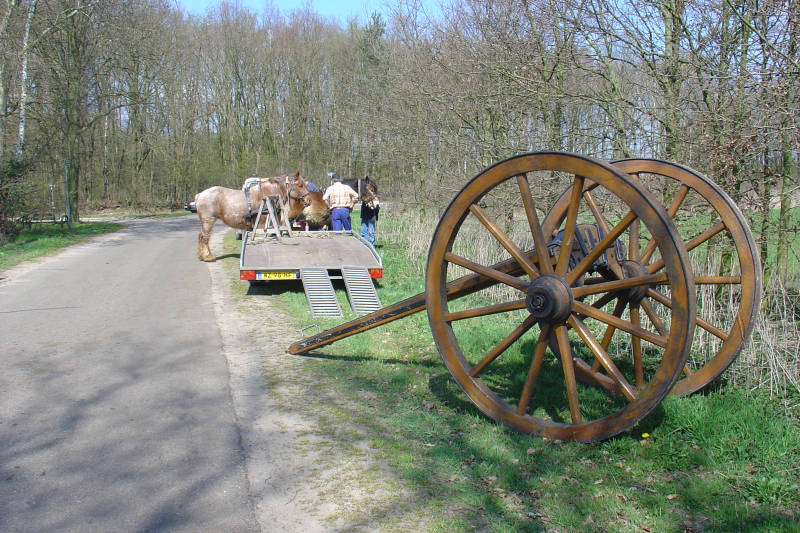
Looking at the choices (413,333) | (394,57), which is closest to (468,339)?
(413,333)

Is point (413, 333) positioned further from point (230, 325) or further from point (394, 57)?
point (394, 57)

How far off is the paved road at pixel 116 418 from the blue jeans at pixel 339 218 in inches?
240

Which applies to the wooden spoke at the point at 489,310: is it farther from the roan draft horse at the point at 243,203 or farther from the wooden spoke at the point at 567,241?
the roan draft horse at the point at 243,203

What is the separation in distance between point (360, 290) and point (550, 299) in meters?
6.13

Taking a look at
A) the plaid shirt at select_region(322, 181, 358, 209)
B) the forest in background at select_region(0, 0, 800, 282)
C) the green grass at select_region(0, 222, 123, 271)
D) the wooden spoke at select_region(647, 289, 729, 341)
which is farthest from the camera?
the plaid shirt at select_region(322, 181, 358, 209)

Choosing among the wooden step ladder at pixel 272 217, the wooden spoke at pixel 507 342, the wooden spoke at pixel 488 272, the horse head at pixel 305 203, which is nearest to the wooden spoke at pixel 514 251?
the wooden spoke at pixel 488 272

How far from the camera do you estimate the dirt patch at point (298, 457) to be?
11.8 feet

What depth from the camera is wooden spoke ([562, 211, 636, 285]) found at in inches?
148

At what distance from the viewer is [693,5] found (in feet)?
24.0

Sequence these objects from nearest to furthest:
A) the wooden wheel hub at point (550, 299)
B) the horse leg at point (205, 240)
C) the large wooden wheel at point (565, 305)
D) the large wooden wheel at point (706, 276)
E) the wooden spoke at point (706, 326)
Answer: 1. the large wooden wheel at point (565, 305)
2. the wooden wheel hub at point (550, 299)
3. the large wooden wheel at point (706, 276)
4. the wooden spoke at point (706, 326)
5. the horse leg at point (205, 240)

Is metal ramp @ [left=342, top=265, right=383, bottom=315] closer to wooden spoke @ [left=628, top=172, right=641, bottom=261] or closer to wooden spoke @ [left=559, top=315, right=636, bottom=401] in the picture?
wooden spoke @ [left=628, top=172, right=641, bottom=261]

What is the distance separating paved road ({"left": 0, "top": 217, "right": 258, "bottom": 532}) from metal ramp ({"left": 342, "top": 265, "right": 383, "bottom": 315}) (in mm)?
2052

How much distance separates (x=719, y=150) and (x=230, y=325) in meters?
6.19

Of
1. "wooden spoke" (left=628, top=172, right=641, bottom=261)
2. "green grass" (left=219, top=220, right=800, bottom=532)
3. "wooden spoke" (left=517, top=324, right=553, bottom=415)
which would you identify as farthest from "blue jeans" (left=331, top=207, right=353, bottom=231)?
"wooden spoke" (left=517, top=324, right=553, bottom=415)
